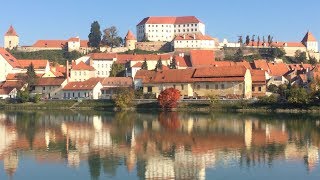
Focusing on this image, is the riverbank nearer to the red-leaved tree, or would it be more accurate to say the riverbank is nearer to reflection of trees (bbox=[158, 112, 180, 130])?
the red-leaved tree

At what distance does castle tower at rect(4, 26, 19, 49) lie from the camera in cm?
9269

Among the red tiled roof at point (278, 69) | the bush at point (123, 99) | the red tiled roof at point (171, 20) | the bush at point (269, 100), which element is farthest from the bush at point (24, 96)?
the red tiled roof at point (171, 20)

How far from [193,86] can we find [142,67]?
13.7 m

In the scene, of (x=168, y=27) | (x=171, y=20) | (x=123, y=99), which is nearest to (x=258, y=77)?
(x=123, y=99)

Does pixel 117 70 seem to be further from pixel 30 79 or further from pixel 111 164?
pixel 111 164

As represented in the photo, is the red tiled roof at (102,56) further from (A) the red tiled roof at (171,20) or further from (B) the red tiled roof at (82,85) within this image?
(A) the red tiled roof at (171,20)

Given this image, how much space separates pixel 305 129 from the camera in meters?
30.9

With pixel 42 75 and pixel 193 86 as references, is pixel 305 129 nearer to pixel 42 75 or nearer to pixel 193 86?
pixel 193 86

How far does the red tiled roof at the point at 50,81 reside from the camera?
5949 cm

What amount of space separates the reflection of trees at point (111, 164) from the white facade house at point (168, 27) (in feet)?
242

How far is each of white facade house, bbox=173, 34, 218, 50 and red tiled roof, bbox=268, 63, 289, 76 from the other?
17.0 meters

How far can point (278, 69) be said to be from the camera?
222 feet

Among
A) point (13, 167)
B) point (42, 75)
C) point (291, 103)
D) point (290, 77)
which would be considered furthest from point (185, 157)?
point (42, 75)

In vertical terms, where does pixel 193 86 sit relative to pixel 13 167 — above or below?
above
